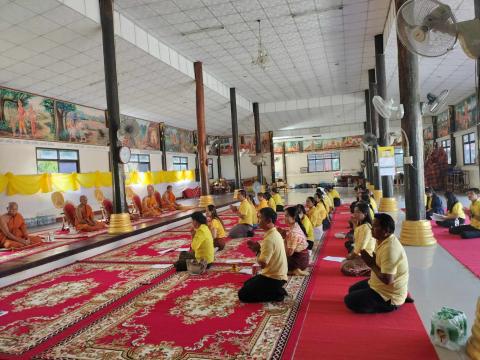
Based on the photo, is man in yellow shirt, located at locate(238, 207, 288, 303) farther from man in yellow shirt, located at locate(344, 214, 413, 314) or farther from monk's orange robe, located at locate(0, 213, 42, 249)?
monk's orange robe, located at locate(0, 213, 42, 249)

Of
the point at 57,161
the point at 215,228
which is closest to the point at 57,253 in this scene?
the point at 215,228

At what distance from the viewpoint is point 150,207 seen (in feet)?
37.9

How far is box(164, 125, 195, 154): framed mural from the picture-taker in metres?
20.3

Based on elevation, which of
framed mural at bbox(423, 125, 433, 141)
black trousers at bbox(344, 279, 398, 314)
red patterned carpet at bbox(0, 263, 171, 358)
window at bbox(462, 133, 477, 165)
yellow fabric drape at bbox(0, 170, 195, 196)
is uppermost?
framed mural at bbox(423, 125, 433, 141)

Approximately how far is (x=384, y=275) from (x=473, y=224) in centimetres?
449

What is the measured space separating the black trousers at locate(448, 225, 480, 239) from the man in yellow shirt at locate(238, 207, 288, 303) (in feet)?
13.5

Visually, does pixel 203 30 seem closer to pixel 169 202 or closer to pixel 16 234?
pixel 169 202

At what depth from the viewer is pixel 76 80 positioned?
1102 cm

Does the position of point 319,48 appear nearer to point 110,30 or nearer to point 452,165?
point 110,30

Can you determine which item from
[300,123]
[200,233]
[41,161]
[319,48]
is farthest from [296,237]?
[300,123]

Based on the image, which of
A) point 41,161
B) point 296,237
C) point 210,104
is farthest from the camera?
point 210,104

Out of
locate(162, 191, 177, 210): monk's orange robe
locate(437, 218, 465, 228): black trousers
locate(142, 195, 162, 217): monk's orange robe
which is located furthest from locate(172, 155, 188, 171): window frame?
locate(437, 218, 465, 228): black trousers

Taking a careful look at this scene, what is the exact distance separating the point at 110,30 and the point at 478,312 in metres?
7.80

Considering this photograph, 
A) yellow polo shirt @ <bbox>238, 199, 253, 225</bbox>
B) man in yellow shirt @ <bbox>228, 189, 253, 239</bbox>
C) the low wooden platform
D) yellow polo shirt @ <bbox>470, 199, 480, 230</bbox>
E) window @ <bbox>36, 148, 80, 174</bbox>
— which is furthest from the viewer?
window @ <bbox>36, 148, 80, 174</bbox>
